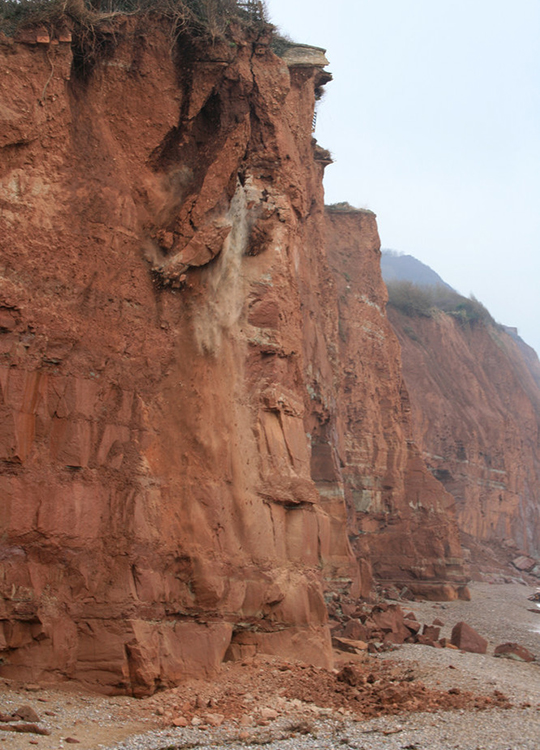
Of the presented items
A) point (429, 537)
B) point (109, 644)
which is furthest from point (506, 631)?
point (109, 644)

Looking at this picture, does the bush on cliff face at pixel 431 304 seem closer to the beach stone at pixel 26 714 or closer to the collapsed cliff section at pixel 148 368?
the collapsed cliff section at pixel 148 368

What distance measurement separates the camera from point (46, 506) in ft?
31.4

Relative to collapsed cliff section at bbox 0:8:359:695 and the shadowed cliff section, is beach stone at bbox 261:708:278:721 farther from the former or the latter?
the shadowed cliff section

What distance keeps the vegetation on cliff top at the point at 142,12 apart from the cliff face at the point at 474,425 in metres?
32.8

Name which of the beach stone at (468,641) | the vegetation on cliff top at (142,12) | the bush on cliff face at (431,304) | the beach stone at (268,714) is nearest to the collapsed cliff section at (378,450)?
the beach stone at (468,641)

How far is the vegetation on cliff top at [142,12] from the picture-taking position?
11000mm

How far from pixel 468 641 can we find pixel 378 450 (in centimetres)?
1395

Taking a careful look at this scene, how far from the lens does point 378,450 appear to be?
104 feet

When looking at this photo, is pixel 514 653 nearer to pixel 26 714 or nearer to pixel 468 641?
pixel 468 641

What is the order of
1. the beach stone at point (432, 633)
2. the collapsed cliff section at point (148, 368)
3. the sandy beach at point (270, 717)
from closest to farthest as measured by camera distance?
the sandy beach at point (270, 717) < the collapsed cliff section at point (148, 368) < the beach stone at point (432, 633)

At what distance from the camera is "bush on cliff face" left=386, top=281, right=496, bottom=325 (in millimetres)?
52844

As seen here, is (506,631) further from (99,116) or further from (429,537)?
(99,116)

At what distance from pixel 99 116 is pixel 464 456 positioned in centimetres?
3898

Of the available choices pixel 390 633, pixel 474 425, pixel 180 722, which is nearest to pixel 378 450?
pixel 390 633
